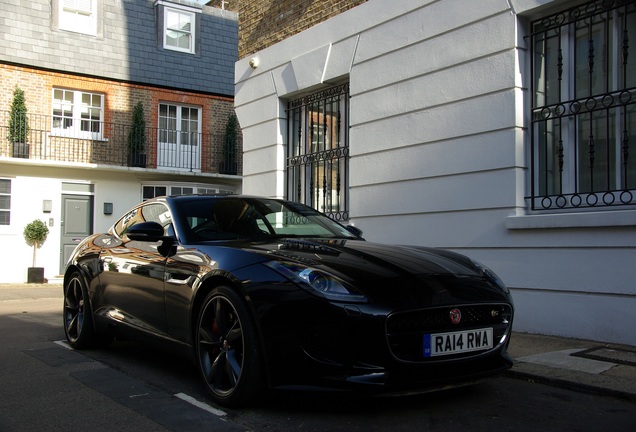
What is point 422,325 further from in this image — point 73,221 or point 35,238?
point 73,221

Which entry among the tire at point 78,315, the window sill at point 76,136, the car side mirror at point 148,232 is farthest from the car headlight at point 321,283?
the window sill at point 76,136

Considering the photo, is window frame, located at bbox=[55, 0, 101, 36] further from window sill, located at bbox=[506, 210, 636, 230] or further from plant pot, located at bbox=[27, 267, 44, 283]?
window sill, located at bbox=[506, 210, 636, 230]

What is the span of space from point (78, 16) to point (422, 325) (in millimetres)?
19342

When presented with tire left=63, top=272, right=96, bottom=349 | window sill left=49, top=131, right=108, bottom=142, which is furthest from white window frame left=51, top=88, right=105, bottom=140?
tire left=63, top=272, right=96, bottom=349

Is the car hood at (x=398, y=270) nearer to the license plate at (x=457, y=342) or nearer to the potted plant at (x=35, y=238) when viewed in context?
the license plate at (x=457, y=342)

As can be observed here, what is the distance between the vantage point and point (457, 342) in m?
3.63

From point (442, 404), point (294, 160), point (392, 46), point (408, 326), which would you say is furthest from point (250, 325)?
point (294, 160)

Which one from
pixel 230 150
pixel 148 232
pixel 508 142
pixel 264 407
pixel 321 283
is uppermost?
pixel 230 150

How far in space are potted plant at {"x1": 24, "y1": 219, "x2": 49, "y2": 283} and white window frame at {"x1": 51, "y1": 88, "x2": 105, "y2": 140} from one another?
2.88m

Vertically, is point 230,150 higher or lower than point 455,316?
higher

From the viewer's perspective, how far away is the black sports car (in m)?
3.45

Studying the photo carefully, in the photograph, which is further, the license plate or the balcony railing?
the balcony railing

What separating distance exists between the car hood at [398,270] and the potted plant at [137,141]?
16368mm

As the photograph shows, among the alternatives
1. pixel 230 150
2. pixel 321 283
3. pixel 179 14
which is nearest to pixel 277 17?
pixel 321 283
